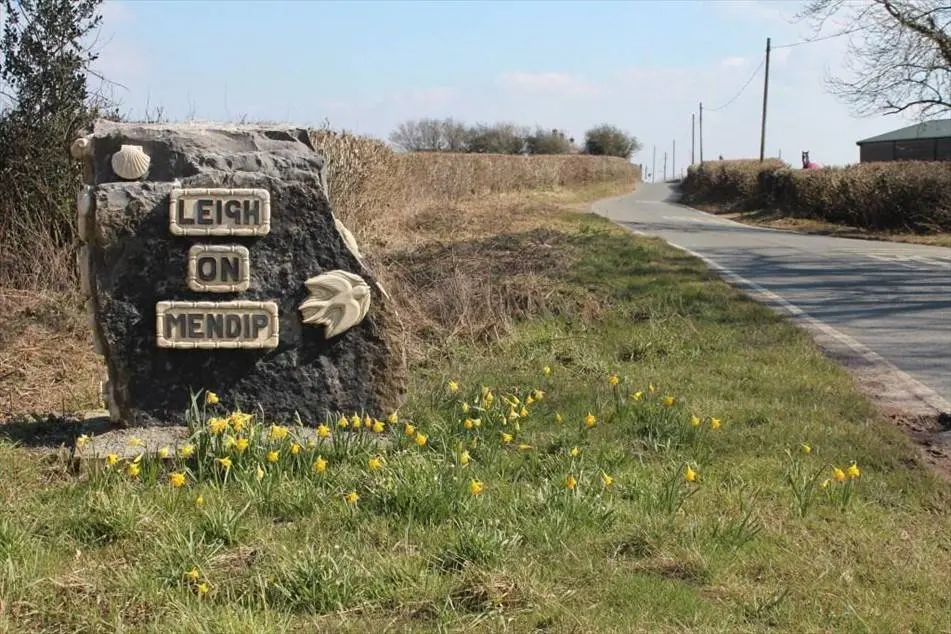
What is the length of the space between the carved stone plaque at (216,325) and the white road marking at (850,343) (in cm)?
459

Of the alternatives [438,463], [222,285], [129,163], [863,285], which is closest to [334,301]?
[222,285]

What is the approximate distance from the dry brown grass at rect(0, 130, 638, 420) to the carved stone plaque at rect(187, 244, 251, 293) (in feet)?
3.72

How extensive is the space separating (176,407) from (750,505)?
3050 millimetres

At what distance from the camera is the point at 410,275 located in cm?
1037

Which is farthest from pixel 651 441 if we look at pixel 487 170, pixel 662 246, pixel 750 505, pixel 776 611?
pixel 487 170

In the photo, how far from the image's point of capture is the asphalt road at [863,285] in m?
8.72

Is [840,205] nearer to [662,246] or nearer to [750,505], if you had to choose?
[662,246]

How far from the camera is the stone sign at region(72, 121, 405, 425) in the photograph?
5.00m

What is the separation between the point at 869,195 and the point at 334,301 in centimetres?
2453

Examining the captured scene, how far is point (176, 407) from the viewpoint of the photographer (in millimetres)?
5109

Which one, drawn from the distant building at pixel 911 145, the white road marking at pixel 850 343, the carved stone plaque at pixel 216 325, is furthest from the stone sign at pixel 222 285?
the distant building at pixel 911 145

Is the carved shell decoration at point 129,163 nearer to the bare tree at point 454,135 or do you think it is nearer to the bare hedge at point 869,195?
the bare hedge at point 869,195

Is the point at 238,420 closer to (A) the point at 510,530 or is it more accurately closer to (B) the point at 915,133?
(A) the point at 510,530

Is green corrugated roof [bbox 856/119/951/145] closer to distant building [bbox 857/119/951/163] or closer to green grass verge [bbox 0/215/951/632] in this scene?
distant building [bbox 857/119/951/163]
